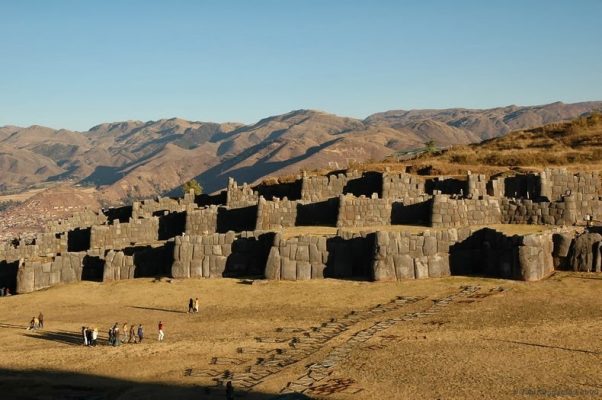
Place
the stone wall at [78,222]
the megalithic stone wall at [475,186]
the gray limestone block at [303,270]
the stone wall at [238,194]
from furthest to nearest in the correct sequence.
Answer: the stone wall at [78,222], the stone wall at [238,194], the megalithic stone wall at [475,186], the gray limestone block at [303,270]

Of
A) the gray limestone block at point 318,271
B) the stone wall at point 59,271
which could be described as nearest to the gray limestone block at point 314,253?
the gray limestone block at point 318,271

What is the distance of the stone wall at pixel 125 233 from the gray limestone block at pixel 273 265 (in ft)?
47.6

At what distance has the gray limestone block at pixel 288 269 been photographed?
36906mm

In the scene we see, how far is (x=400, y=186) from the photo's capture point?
51000 mm

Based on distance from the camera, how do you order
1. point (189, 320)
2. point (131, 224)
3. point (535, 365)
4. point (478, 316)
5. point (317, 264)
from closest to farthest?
1. point (535, 365)
2. point (478, 316)
3. point (189, 320)
4. point (317, 264)
5. point (131, 224)

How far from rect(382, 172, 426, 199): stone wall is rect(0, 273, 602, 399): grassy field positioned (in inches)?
633

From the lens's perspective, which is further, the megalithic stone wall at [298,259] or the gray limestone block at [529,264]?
the megalithic stone wall at [298,259]

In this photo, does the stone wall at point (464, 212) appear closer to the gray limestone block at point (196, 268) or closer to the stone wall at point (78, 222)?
the gray limestone block at point (196, 268)

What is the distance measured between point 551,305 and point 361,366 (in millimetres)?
10365

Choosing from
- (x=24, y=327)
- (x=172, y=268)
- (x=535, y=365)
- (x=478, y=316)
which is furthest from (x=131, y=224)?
(x=535, y=365)

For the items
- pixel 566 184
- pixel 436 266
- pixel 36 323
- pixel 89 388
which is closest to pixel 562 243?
pixel 436 266

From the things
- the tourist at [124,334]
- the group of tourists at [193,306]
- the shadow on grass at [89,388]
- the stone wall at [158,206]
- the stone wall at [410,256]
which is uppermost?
the stone wall at [158,206]

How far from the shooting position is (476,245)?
36.0 meters

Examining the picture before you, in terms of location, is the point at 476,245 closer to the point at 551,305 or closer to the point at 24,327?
the point at 551,305
